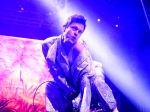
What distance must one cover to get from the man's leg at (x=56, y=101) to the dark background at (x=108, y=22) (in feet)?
7.06

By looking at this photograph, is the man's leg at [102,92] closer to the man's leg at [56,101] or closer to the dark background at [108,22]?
the man's leg at [56,101]

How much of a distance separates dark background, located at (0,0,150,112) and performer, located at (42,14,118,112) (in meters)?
2.12

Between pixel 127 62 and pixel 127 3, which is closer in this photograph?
pixel 127 3

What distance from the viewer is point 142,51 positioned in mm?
4082

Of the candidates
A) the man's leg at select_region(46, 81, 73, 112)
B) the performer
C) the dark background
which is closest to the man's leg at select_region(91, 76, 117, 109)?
the performer

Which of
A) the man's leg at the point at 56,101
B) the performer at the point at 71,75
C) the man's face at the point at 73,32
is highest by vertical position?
the man's face at the point at 73,32

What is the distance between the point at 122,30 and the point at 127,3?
645 millimetres

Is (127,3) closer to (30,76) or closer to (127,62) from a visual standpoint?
(127,62)

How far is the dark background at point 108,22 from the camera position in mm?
3730

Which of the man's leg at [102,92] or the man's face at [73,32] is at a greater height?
the man's face at [73,32]

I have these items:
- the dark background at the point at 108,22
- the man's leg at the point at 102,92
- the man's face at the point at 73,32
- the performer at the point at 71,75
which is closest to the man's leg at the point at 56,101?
the performer at the point at 71,75

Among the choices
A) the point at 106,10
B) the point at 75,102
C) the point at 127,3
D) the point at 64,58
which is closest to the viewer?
the point at 75,102

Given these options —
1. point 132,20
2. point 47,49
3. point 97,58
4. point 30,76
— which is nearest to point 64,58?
point 47,49

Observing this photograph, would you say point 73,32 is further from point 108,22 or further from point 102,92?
point 108,22
